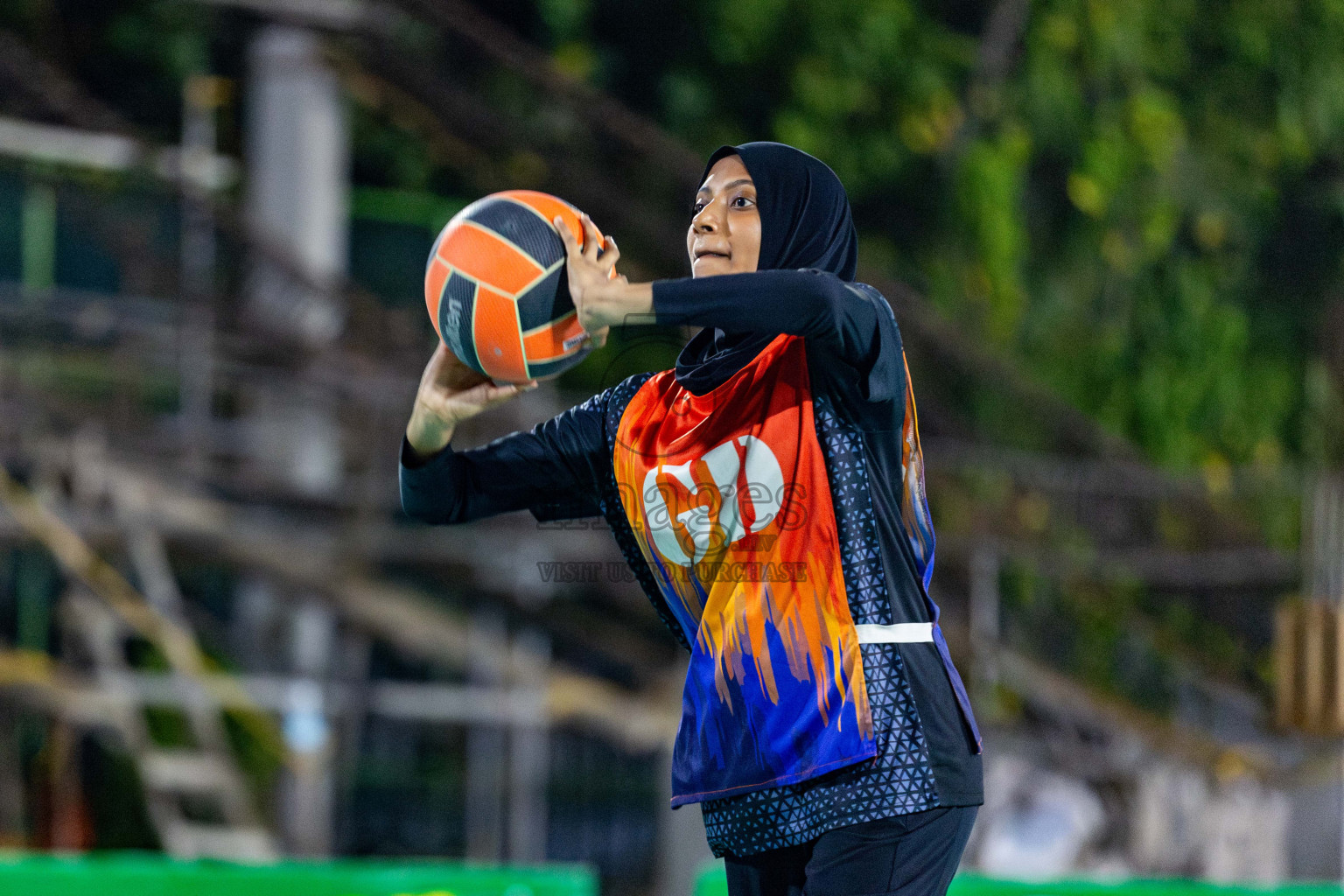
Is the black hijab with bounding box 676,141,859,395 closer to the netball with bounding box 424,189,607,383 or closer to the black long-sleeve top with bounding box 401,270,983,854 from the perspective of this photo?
the black long-sleeve top with bounding box 401,270,983,854

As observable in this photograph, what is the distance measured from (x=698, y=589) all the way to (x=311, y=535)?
5.49 metres

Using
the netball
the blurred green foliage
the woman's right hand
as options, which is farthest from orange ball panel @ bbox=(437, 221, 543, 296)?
the blurred green foliage

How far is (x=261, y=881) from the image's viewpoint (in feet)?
12.7

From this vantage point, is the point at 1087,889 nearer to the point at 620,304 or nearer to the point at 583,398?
the point at 620,304

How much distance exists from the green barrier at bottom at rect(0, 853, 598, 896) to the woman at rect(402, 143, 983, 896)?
7.39ft

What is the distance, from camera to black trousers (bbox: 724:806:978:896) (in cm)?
166

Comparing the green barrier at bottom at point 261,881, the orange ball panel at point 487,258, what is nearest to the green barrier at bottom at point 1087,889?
the green barrier at bottom at point 261,881

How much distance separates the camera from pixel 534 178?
31.4ft

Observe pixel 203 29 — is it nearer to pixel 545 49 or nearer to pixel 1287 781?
pixel 545 49

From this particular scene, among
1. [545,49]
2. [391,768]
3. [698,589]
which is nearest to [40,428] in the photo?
[391,768]

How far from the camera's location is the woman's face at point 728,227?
1796mm

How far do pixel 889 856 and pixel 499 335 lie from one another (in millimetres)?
789

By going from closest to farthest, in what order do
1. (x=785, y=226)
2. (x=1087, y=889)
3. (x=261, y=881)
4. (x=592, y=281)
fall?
(x=592, y=281) → (x=785, y=226) → (x=261, y=881) → (x=1087, y=889)

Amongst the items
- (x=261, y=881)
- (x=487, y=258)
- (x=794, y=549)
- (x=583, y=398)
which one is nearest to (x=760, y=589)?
(x=794, y=549)
